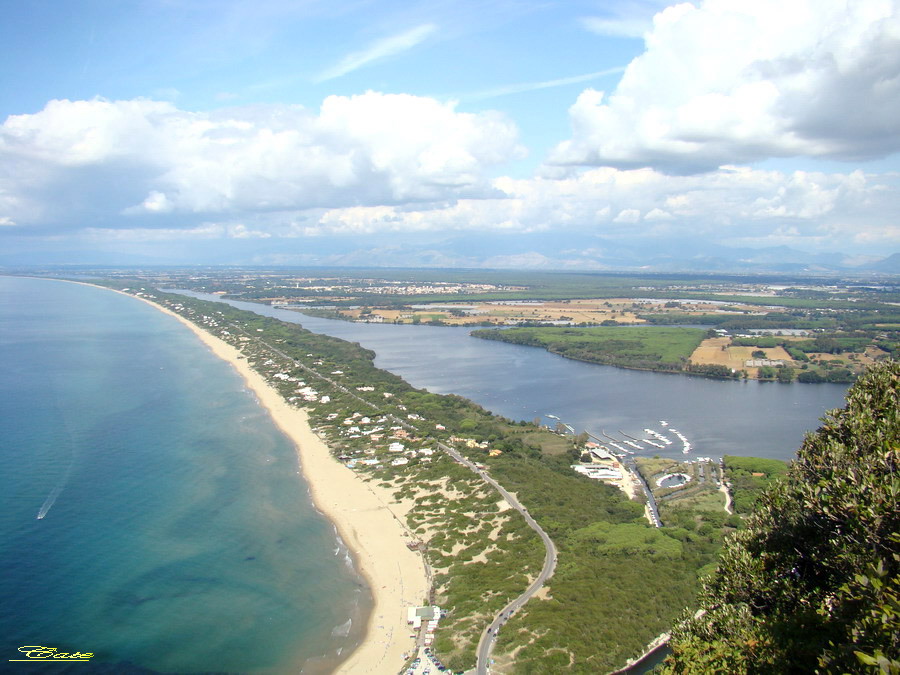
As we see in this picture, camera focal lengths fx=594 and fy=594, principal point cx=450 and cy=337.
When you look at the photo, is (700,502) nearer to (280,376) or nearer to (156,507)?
(156,507)

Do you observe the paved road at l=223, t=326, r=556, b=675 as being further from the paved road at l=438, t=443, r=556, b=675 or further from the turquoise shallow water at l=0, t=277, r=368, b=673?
the turquoise shallow water at l=0, t=277, r=368, b=673

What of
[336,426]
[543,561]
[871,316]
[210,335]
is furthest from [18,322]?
[871,316]

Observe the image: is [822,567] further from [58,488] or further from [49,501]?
[58,488]

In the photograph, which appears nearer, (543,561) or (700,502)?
(543,561)

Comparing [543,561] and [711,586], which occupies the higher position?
[711,586]

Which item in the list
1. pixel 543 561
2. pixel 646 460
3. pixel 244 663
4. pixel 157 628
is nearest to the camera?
pixel 244 663

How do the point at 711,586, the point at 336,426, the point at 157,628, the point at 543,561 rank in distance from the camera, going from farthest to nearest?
the point at 336,426 < the point at 543,561 < the point at 157,628 < the point at 711,586

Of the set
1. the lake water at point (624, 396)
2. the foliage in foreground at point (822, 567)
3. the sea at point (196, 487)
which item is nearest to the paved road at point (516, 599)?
the sea at point (196, 487)
